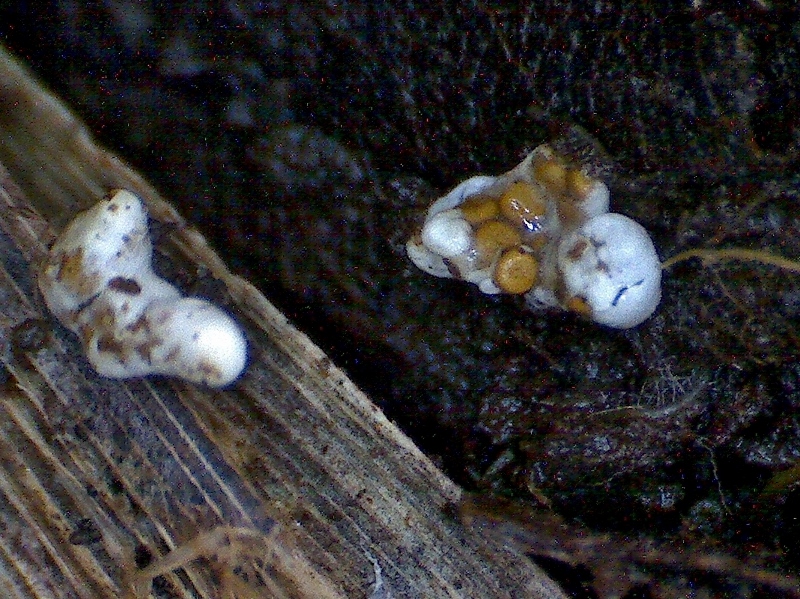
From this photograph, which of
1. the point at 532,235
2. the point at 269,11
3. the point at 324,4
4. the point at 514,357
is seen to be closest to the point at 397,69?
the point at 324,4

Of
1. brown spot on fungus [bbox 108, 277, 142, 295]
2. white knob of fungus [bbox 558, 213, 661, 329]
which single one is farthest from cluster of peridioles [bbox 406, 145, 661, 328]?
brown spot on fungus [bbox 108, 277, 142, 295]

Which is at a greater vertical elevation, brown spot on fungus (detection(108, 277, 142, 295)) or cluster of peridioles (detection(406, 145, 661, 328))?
cluster of peridioles (detection(406, 145, 661, 328))

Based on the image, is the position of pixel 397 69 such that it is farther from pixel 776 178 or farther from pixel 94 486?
pixel 94 486

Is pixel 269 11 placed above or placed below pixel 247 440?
above

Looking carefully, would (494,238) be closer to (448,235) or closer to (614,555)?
(448,235)

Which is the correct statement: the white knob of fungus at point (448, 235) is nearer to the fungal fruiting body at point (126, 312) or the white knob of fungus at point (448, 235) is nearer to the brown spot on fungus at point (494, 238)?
the brown spot on fungus at point (494, 238)

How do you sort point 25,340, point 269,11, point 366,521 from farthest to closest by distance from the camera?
point 269,11 < point 25,340 < point 366,521

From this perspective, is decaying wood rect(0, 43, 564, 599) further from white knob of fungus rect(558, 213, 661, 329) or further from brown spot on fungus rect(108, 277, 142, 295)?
white knob of fungus rect(558, 213, 661, 329)

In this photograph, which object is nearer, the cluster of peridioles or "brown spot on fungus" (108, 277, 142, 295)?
the cluster of peridioles

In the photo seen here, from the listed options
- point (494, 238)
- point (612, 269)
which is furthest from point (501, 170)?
point (612, 269)
